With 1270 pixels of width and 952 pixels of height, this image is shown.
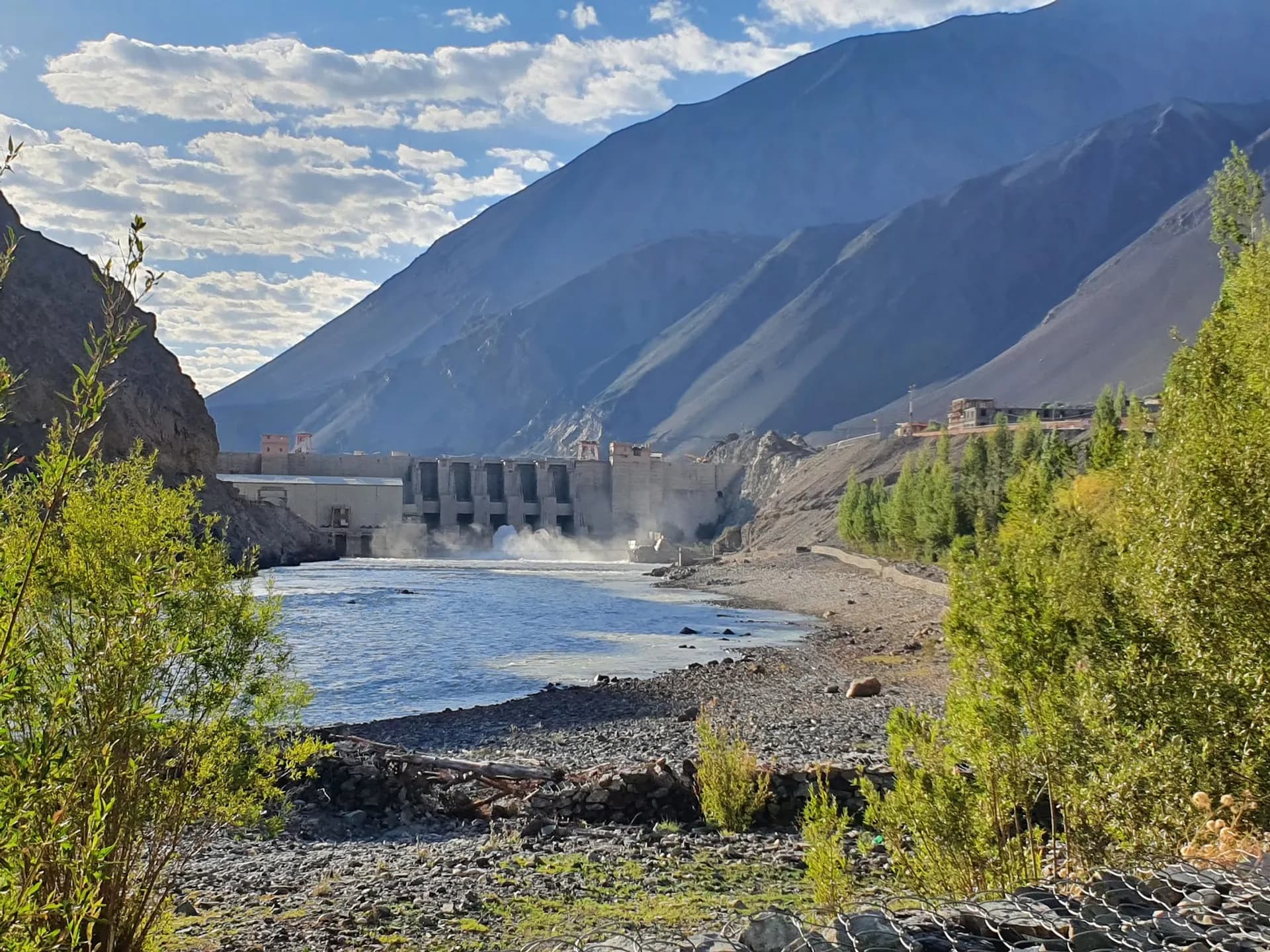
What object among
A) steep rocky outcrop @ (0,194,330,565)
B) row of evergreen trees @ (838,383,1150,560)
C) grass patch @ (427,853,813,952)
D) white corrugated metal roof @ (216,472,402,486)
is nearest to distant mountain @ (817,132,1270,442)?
row of evergreen trees @ (838,383,1150,560)

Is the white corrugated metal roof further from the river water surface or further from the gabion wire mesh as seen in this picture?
the gabion wire mesh

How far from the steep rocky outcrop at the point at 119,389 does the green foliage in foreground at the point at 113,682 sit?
56.2m

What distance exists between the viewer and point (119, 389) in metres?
59.5

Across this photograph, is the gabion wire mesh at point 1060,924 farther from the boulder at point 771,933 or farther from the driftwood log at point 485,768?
the driftwood log at point 485,768

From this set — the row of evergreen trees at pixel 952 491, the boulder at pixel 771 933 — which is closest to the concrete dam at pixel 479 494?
the row of evergreen trees at pixel 952 491

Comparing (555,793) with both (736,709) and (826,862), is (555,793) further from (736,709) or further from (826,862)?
(736,709)

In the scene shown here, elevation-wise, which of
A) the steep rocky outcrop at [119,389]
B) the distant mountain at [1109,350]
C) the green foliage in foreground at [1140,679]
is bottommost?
the green foliage in foreground at [1140,679]

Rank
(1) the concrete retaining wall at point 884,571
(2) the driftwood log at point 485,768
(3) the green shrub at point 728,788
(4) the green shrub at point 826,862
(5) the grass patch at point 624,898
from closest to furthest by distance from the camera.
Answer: (4) the green shrub at point 826,862 < (5) the grass patch at point 624,898 < (3) the green shrub at point 728,788 < (2) the driftwood log at point 485,768 < (1) the concrete retaining wall at point 884,571

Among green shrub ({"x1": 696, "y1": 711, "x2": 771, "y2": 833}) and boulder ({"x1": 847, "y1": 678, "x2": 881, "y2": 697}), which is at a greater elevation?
green shrub ({"x1": 696, "y1": 711, "x2": 771, "y2": 833})

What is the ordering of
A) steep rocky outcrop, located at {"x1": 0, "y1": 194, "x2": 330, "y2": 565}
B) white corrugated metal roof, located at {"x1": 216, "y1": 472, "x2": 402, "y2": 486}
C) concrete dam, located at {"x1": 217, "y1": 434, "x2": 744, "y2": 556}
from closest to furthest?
1. steep rocky outcrop, located at {"x1": 0, "y1": 194, "x2": 330, "y2": 565}
2. white corrugated metal roof, located at {"x1": 216, "y1": 472, "x2": 402, "y2": 486}
3. concrete dam, located at {"x1": 217, "y1": 434, "x2": 744, "y2": 556}

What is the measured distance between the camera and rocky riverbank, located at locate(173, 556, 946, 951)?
28.4 ft

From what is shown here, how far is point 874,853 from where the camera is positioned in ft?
34.4

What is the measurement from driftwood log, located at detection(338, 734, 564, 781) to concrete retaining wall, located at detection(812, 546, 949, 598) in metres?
24.1

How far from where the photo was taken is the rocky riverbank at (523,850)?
28.4 feet
